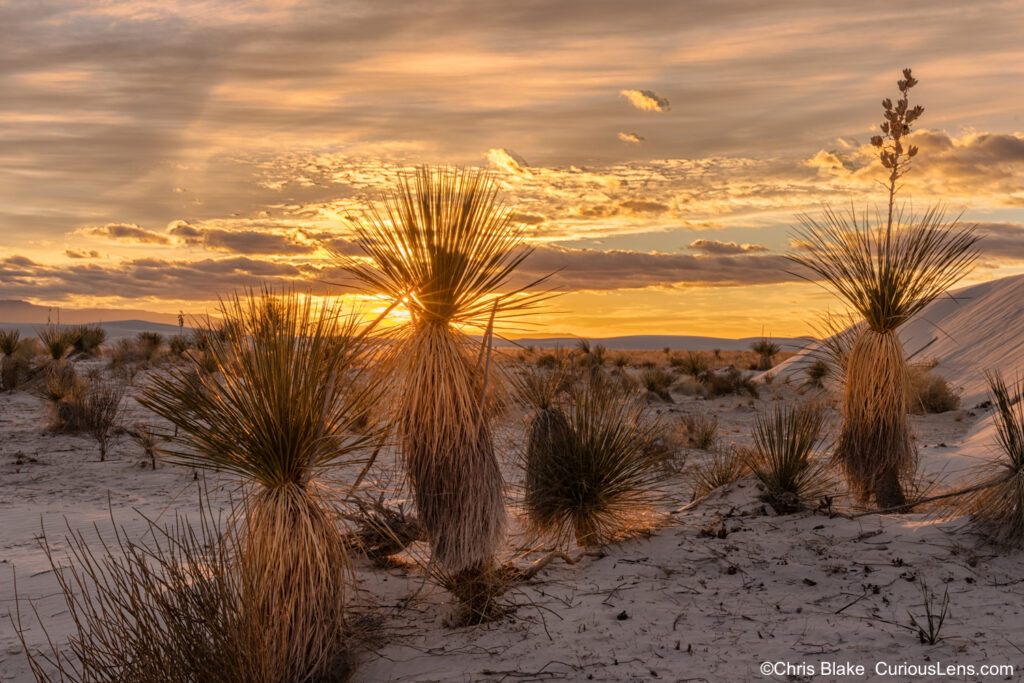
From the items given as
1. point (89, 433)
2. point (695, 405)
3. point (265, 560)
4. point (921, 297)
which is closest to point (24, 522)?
point (89, 433)

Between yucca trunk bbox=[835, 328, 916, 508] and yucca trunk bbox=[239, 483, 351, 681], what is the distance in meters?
5.47

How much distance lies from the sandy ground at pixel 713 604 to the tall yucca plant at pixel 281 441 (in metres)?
0.35

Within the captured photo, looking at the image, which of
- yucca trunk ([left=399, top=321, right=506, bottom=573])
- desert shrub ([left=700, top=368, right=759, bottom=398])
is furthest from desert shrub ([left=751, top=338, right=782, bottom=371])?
yucca trunk ([left=399, top=321, right=506, bottom=573])

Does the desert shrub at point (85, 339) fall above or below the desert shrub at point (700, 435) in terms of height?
above

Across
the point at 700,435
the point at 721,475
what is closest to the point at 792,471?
the point at 721,475

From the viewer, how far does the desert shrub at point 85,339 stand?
2641 cm

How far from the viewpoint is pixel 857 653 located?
4.98 meters

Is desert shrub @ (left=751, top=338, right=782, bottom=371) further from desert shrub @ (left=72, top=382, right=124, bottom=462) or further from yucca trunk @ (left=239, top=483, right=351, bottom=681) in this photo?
yucca trunk @ (left=239, top=483, right=351, bottom=681)

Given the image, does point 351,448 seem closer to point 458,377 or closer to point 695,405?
point 458,377

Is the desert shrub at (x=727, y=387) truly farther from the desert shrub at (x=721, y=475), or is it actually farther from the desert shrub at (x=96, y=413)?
the desert shrub at (x=96, y=413)

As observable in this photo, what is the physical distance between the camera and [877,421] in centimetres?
770

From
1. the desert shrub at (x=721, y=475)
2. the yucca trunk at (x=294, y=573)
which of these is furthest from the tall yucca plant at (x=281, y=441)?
the desert shrub at (x=721, y=475)

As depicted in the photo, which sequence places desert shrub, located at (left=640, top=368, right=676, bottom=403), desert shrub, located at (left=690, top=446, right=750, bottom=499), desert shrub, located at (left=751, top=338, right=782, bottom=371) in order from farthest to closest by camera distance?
desert shrub, located at (left=751, top=338, right=782, bottom=371)
desert shrub, located at (left=640, top=368, right=676, bottom=403)
desert shrub, located at (left=690, top=446, right=750, bottom=499)

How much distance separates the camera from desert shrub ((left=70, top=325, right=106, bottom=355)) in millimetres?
26406
